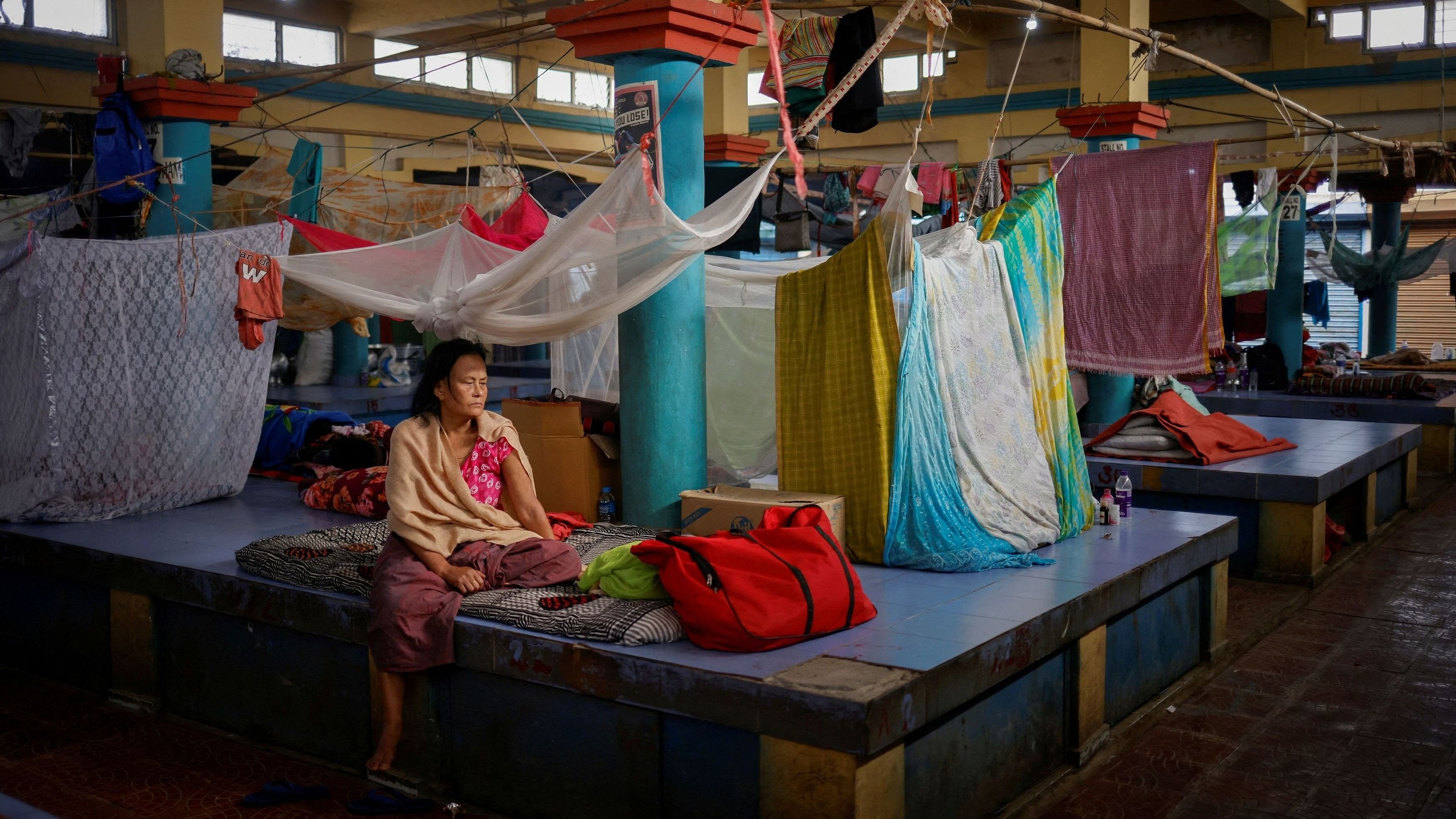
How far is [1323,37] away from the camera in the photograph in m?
12.8

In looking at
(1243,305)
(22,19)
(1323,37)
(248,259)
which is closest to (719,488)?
(248,259)

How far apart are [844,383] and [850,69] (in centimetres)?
169

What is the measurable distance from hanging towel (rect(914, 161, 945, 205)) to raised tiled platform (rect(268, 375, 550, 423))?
370 centimetres

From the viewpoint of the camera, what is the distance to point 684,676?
10.9 ft

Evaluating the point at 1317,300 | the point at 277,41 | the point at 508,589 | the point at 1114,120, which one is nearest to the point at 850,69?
the point at 508,589

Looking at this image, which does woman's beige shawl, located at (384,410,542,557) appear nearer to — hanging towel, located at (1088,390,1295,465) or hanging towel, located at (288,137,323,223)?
hanging towel, located at (1088,390,1295,465)

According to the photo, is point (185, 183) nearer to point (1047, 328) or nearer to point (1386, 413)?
point (1047, 328)

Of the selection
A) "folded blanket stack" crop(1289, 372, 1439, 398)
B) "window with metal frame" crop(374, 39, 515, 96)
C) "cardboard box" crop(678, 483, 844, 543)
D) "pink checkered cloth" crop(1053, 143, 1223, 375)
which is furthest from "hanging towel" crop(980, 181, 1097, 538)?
"window with metal frame" crop(374, 39, 515, 96)

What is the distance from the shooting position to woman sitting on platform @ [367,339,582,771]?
12.6 feet

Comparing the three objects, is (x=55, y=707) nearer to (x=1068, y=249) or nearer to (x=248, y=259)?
(x=248, y=259)

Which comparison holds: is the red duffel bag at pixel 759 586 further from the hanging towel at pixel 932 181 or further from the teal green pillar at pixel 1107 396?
the hanging towel at pixel 932 181

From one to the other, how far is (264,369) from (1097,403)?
565 centimetres

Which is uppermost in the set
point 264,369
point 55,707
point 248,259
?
point 248,259

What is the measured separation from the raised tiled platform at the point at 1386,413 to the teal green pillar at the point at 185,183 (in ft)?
28.2
